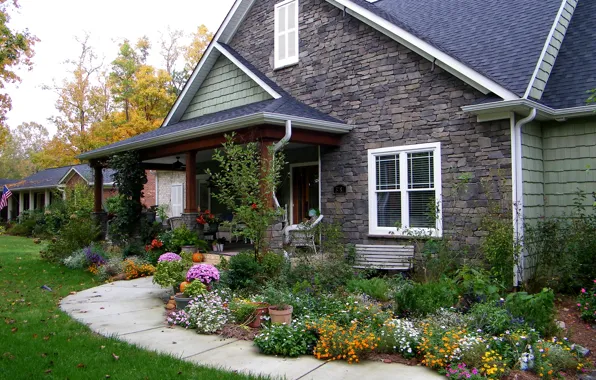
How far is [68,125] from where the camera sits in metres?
28.8

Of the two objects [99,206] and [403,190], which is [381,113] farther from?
[99,206]

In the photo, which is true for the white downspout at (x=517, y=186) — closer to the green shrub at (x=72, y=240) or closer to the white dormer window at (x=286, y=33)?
the white dormer window at (x=286, y=33)

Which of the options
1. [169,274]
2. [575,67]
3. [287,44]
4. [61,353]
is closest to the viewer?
[61,353]

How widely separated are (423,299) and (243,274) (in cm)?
282

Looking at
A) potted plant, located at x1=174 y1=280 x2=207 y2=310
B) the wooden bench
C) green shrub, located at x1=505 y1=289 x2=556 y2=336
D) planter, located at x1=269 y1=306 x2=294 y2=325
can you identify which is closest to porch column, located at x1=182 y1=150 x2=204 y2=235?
the wooden bench

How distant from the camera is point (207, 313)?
19.9ft

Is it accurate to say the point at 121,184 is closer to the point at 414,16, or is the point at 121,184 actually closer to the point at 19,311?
the point at 19,311

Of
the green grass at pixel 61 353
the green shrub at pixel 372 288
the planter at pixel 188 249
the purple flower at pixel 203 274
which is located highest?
the planter at pixel 188 249

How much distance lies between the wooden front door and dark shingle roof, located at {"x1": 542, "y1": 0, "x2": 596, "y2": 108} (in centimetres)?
560

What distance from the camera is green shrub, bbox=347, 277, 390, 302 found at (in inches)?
270

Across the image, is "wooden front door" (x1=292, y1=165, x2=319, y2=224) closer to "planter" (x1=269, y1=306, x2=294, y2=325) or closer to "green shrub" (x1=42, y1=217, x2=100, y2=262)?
"green shrub" (x1=42, y1=217, x2=100, y2=262)

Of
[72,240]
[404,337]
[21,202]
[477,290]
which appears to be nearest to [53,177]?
[21,202]

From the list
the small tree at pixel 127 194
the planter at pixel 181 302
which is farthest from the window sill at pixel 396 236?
the small tree at pixel 127 194

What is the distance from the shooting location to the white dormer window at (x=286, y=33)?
11.5 meters
